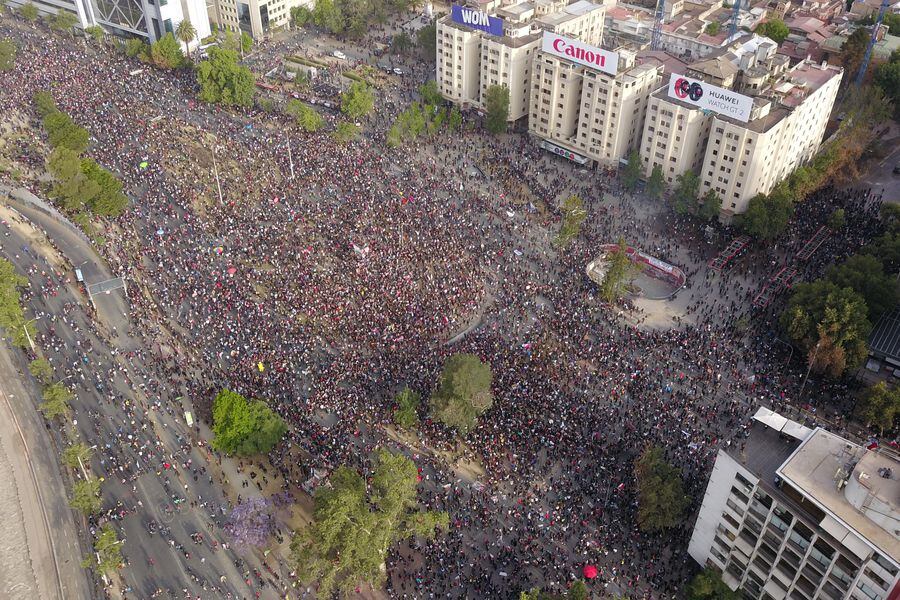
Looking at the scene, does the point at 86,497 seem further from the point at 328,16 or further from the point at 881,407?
the point at 328,16

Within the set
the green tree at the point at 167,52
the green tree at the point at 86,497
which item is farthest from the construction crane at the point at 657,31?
the green tree at the point at 86,497

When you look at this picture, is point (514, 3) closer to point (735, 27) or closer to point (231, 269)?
point (735, 27)

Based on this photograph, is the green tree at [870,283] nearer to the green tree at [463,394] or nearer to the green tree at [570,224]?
the green tree at [570,224]

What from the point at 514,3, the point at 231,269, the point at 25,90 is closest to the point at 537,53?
the point at 514,3

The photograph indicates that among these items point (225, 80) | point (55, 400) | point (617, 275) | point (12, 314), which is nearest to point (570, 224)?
point (617, 275)

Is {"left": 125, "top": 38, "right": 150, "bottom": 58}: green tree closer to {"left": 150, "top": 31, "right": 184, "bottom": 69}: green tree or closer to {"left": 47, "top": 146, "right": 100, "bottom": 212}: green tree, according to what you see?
{"left": 150, "top": 31, "right": 184, "bottom": 69}: green tree

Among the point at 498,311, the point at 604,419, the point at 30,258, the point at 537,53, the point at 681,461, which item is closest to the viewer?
the point at 681,461

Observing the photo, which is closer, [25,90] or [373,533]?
[373,533]
